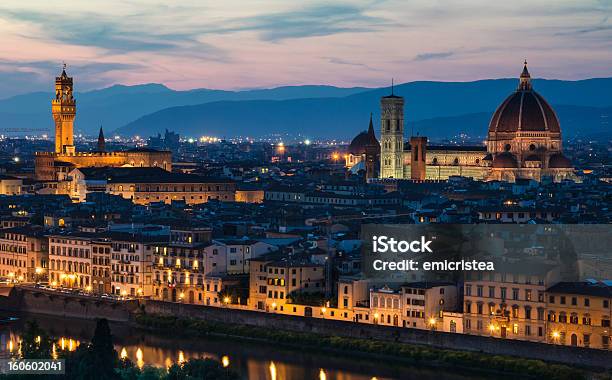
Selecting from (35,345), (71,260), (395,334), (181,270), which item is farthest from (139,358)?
(71,260)

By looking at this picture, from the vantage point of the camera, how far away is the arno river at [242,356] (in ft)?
112

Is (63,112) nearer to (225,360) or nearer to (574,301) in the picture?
(225,360)

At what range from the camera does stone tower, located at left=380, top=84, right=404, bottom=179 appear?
3910 inches

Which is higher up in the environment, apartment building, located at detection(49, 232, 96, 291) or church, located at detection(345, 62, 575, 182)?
church, located at detection(345, 62, 575, 182)

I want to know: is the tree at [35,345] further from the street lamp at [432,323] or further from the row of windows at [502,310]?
the row of windows at [502,310]

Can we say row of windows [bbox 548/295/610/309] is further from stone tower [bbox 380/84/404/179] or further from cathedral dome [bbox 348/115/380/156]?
cathedral dome [bbox 348/115/380/156]

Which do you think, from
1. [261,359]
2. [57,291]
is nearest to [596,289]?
[261,359]

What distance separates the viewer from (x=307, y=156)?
592 feet

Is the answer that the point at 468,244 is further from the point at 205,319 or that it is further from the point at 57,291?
the point at 57,291

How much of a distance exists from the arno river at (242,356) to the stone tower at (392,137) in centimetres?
5871

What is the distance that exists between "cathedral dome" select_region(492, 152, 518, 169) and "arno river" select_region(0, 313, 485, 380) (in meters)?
54.5

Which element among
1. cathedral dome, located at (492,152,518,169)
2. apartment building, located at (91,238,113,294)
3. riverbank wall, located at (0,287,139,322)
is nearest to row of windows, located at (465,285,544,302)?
riverbank wall, located at (0,287,139,322)

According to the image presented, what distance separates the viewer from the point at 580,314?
33969 mm

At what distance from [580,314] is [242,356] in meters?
7.98
